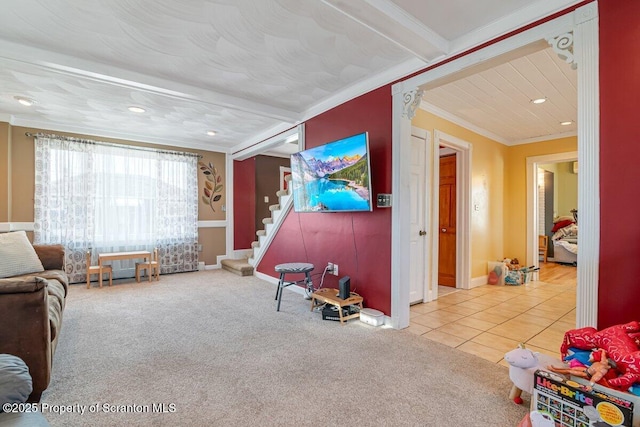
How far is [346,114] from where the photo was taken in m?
A: 3.35

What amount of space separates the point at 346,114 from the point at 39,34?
105 inches

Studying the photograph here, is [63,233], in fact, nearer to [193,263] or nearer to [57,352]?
[193,263]

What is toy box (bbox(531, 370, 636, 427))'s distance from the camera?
1.21 meters

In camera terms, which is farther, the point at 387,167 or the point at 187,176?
the point at 187,176

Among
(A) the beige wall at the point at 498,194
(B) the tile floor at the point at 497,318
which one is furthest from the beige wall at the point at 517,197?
(B) the tile floor at the point at 497,318

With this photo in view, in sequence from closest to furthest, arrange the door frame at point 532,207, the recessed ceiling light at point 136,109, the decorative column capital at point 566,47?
the decorative column capital at point 566,47 < the recessed ceiling light at point 136,109 < the door frame at point 532,207

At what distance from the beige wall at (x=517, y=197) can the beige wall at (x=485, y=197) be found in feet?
0.42

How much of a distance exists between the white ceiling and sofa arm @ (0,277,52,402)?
1.79 m

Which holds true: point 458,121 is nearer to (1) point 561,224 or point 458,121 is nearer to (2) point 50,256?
(2) point 50,256

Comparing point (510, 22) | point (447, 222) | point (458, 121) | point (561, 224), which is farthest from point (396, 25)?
point (561, 224)

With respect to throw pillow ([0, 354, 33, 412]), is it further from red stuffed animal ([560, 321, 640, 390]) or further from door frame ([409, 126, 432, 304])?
door frame ([409, 126, 432, 304])

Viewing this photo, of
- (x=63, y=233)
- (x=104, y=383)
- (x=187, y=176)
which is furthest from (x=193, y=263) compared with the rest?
(x=104, y=383)

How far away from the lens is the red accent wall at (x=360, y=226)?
291 cm

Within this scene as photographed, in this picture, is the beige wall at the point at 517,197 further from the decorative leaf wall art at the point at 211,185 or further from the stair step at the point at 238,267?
the decorative leaf wall art at the point at 211,185
